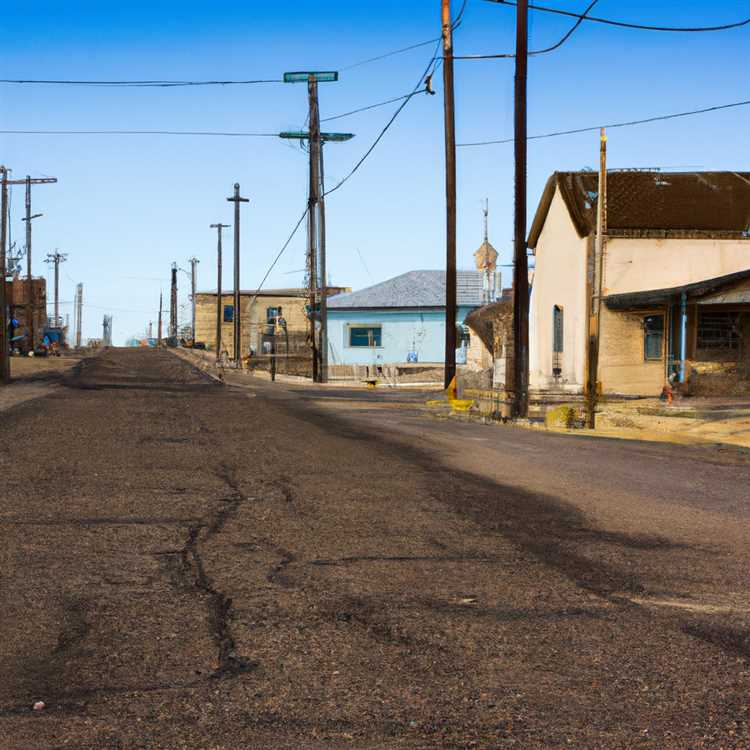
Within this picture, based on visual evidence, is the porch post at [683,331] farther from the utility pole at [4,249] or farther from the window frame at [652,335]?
the utility pole at [4,249]

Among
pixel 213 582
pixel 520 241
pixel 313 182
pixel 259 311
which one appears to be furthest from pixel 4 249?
pixel 259 311

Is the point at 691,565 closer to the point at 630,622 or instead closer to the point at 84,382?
the point at 630,622

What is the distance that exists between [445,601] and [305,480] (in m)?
4.65

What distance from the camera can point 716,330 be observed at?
88.9 ft

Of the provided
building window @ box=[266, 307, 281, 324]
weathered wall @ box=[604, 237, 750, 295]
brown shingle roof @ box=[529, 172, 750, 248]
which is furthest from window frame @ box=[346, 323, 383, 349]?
building window @ box=[266, 307, 281, 324]

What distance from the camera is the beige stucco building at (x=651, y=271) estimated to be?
88.7ft

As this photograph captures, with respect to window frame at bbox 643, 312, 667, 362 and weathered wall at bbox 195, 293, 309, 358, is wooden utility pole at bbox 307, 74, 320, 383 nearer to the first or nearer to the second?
window frame at bbox 643, 312, 667, 362

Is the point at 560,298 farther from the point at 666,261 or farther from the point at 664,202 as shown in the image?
the point at 664,202

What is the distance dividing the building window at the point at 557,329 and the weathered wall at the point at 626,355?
151 inches

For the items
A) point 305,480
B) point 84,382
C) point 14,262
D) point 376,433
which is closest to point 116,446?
point 305,480

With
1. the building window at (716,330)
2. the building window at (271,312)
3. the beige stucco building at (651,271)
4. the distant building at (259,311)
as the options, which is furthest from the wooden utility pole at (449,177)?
the building window at (271,312)

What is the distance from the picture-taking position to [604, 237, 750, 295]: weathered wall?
2897cm

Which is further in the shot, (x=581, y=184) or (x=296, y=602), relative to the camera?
(x=581, y=184)

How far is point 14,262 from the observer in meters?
69.1
